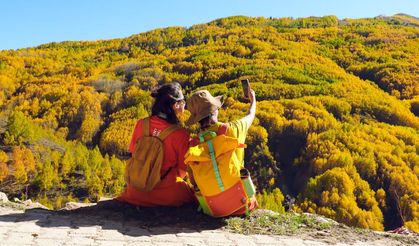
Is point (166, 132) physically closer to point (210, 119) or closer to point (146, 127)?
point (146, 127)

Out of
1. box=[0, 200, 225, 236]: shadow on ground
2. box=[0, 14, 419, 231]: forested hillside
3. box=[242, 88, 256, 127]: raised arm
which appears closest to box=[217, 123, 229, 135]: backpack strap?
box=[242, 88, 256, 127]: raised arm

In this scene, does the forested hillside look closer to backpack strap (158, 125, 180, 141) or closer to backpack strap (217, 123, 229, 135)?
backpack strap (158, 125, 180, 141)

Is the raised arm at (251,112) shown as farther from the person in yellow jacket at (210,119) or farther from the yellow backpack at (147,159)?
the yellow backpack at (147,159)

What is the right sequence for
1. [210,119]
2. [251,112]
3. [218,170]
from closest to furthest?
[218,170]
[210,119]
[251,112]

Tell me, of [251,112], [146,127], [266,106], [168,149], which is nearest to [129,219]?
[168,149]

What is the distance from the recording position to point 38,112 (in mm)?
69562

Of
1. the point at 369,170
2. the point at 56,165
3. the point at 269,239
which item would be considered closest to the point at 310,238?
the point at 269,239

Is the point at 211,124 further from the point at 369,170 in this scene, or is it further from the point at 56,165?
the point at 369,170

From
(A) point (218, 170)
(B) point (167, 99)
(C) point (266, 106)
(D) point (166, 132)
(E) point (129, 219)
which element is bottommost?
(E) point (129, 219)

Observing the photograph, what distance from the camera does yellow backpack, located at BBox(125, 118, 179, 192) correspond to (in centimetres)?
537

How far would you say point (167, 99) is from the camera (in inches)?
216

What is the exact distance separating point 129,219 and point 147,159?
676 millimetres

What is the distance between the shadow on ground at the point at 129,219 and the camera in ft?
16.8

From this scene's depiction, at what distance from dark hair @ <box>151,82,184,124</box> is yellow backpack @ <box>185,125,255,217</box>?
18.1 inches
